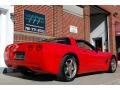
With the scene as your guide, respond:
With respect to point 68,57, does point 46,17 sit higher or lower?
higher

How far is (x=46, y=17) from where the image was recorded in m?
14.6

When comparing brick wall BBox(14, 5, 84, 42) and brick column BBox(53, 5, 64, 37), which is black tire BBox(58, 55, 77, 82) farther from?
brick column BBox(53, 5, 64, 37)

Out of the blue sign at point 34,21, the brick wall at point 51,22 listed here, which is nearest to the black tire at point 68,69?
the brick wall at point 51,22

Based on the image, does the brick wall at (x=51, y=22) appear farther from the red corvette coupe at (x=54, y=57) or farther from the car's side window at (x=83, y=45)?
the car's side window at (x=83, y=45)

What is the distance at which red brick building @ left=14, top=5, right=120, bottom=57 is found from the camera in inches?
500

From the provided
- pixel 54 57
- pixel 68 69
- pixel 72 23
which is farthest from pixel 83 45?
pixel 72 23

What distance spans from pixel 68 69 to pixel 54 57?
707mm

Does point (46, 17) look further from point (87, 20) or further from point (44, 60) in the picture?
point (44, 60)

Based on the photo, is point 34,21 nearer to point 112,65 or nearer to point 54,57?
point 112,65

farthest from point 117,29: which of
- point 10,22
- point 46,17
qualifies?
point 10,22

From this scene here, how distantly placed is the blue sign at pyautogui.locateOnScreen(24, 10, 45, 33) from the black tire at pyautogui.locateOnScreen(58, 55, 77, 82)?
15.3ft

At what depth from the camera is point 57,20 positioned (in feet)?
51.1

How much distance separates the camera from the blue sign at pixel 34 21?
510 inches
